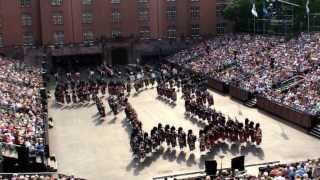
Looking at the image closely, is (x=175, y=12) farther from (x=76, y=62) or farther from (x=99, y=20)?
(x=76, y=62)

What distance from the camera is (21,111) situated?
134 ft

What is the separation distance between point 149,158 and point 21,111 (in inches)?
457

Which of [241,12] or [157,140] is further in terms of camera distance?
[241,12]

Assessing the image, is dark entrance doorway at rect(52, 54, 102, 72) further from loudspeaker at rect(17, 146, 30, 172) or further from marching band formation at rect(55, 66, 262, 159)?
loudspeaker at rect(17, 146, 30, 172)

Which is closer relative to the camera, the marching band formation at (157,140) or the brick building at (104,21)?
the marching band formation at (157,140)

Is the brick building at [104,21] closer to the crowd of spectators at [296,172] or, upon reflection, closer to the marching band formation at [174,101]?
the marching band formation at [174,101]

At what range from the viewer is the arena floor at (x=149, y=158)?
106 feet

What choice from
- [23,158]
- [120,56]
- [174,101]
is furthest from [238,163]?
[120,56]

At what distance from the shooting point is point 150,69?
2763 inches

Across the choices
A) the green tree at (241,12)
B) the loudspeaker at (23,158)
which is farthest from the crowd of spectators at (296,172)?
the green tree at (241,12)

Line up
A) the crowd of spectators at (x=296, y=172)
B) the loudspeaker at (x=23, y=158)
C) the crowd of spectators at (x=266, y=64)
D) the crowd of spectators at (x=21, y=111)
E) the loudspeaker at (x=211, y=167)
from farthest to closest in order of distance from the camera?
the crowd of spectators at (x=266, y=64)
the crowd of spectators at (x=21, y=111)
the loudspeaker at (x=23, y=158)
the loudspeaker at (x=211, y=167)
the crowd of spectators at (x=296, y=172)

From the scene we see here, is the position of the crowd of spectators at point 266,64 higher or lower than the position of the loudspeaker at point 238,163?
higher

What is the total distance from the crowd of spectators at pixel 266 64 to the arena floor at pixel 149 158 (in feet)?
8.34

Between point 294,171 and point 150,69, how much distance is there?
156ft
